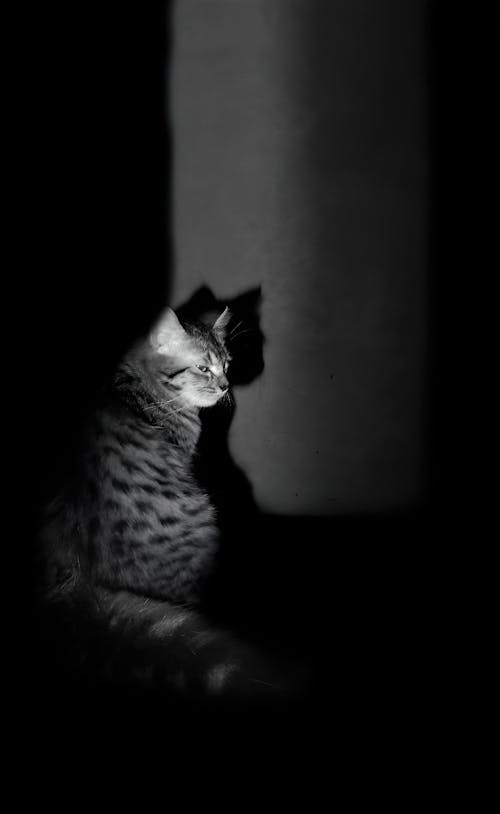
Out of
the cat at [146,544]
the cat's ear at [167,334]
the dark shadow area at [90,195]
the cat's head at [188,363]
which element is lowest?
the cat at [146,544]

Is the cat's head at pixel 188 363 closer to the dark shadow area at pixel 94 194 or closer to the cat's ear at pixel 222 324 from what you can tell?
the cat's ear at pixel 222 324

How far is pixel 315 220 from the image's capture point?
148 cm

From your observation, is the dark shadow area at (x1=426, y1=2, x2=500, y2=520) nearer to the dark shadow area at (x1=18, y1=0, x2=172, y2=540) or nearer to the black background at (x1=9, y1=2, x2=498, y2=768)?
the black background at (x1=9, y1=2, x2=498, y2=768)

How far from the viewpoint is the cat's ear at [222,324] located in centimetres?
Answer: 139

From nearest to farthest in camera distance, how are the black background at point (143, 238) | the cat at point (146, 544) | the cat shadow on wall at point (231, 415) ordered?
the cat at point (146, 544), the black background at point (143, 238), the cat shadow on wall at point (231, 415)

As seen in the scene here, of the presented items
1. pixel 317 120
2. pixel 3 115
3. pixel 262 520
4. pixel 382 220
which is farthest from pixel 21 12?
pixel 262 520

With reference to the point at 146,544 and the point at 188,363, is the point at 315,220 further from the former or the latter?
the point at 146,544

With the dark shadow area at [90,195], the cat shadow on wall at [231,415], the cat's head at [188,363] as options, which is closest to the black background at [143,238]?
the dark shadow area at [90,195]

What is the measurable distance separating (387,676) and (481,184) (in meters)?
1.39

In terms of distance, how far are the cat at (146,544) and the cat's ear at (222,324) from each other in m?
0.10

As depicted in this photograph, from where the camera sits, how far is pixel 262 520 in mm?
1543

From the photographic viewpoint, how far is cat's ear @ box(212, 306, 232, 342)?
1.39 metres

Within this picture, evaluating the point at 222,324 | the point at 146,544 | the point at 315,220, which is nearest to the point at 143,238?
the point at 222,324

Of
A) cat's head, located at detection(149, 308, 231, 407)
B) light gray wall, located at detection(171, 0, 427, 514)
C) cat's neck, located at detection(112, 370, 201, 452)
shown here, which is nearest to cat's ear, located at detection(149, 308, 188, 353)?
cat's head, located at detection(149, 308, 231, 407)
